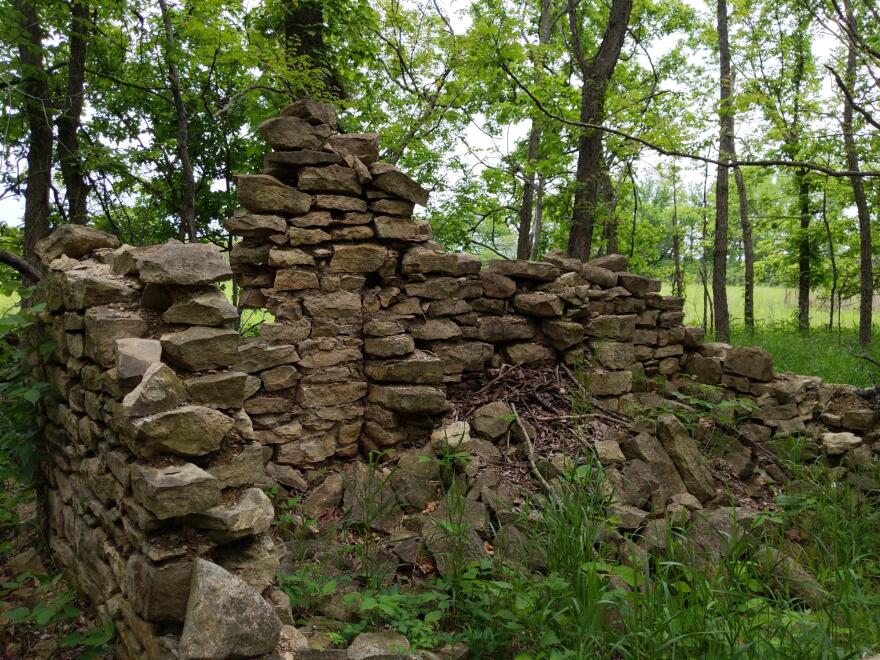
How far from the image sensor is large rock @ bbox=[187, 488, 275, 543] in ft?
7.48

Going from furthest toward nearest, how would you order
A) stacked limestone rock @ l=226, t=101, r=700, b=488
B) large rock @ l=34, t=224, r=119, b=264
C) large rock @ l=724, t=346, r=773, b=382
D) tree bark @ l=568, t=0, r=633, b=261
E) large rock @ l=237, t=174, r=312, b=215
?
tree bark @ l=568, t=0, r=633, b=261
large rock @ l=724, t=346, r=773, b=382
stacked limestone rock @ l=226, t=101, r=700, b=488
large rock @ l=237, t=174, r=312, b=215
large rock @ l=34, t=224, r=119, b=264

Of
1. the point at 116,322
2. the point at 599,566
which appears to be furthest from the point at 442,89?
the point at 599,566

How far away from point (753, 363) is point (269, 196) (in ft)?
16.9

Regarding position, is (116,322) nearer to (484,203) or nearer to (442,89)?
(442,89)

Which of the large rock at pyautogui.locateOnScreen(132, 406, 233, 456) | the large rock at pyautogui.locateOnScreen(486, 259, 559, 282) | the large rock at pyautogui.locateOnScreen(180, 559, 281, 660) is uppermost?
the large rock at pyautogui.locateOnScreen(486, 259, 559, 282)

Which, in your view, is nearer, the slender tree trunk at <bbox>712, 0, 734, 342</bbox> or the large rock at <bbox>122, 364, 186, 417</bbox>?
the large rock at <bbox>122, 364, 186, 417</bbox>

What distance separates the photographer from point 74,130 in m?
7.06

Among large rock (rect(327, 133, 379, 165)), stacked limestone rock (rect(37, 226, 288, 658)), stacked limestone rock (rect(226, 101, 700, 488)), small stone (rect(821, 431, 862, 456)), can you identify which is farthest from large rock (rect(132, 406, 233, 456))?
small stone (rect(821, 431, 862, 456))

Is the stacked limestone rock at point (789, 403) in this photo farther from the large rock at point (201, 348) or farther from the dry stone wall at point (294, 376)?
the large rock at point (201, 348)

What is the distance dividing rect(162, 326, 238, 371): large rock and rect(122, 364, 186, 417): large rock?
163 millimetres

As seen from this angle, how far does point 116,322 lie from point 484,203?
10361 mm

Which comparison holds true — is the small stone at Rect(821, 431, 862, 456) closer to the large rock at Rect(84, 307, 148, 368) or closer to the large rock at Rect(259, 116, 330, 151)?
the large rock at Rect(259, 116, 330, 151)

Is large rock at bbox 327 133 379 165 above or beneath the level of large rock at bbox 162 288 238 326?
above

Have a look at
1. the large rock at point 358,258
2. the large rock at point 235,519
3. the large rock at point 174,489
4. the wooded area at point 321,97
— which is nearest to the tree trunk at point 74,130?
the wooded area at point 321,97
